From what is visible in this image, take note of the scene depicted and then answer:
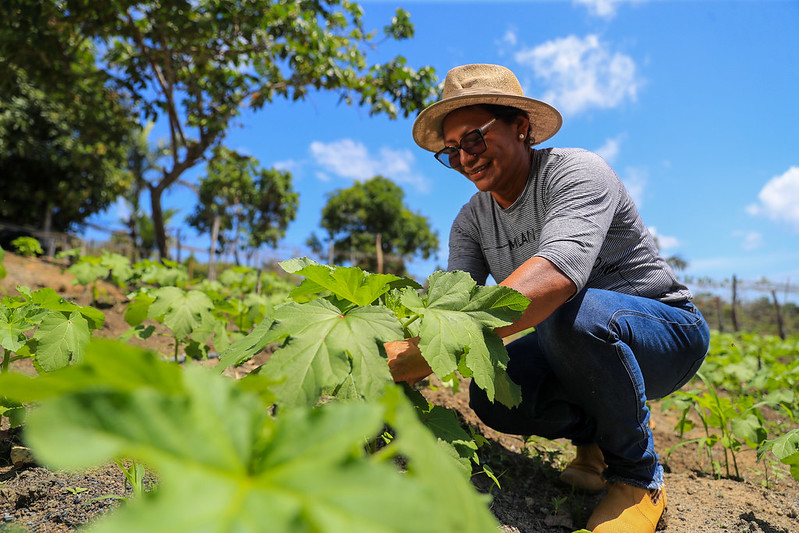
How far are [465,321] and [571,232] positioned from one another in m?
0.68

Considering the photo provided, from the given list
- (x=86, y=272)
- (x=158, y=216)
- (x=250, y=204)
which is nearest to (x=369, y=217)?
(x=250, y=204)

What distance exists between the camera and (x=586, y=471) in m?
2.22

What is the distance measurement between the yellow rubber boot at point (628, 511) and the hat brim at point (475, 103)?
168 centimetres

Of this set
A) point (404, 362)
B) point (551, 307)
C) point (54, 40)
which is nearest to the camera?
point (404, 362)

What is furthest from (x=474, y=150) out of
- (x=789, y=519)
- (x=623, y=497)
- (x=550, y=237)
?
(x=789, y=519)

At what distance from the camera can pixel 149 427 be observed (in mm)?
460

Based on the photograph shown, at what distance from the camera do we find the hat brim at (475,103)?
7.07 ft

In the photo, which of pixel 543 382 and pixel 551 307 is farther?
pixel 543 382

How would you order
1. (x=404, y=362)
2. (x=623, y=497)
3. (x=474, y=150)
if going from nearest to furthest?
(x=404, y=362) → (x=623, y=497) → (x=474, y=150)

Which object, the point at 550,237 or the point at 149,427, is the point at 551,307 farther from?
the point at 149,427

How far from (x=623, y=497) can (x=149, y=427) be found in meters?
1.87

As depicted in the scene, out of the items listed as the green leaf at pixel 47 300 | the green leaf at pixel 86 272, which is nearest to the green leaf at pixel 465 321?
the green leaf at pixel 47 300

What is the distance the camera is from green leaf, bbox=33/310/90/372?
1.56m

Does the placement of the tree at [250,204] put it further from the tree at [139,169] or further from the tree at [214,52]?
the tree at [214,52]
